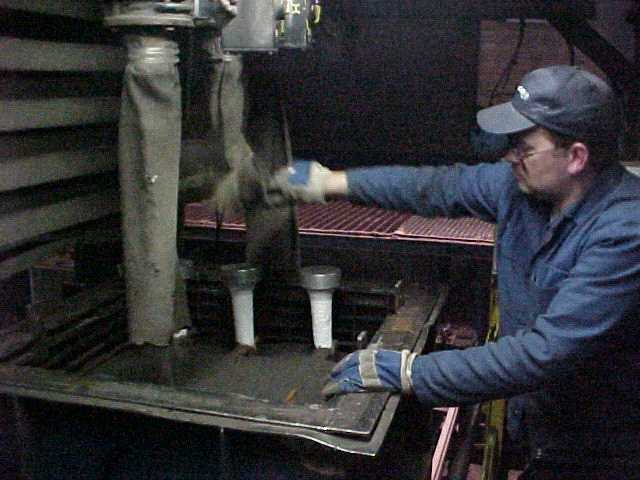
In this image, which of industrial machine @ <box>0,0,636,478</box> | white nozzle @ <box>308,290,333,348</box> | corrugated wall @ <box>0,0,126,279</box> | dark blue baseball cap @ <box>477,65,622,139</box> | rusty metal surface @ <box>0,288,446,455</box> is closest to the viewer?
rusty metal surface @ <box>0,288,446,455</box>

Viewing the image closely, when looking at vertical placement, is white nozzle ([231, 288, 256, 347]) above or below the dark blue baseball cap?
below

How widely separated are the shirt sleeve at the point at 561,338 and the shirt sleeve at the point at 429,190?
1.39 feet

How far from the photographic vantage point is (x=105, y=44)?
7.43 ft

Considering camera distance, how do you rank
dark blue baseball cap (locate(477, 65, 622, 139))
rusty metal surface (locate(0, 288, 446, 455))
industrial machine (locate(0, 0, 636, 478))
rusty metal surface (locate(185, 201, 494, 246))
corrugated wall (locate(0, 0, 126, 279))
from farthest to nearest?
rusty metal surface (locate(185, 201, 494, 246)) < corrugated wall (locate(0, 0, 126, 279)) < dark blue baseball cap (locate(477, 65, 622, 139)) < industrial machine (locate(0, 0, 636, 478)) < rusty metal surface (locate(0, 288, 446, 455))

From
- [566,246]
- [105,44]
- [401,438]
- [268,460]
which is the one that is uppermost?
[105,44]

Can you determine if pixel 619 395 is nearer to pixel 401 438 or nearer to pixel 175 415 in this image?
pixel 401 438

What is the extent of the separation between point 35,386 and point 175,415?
35 cm

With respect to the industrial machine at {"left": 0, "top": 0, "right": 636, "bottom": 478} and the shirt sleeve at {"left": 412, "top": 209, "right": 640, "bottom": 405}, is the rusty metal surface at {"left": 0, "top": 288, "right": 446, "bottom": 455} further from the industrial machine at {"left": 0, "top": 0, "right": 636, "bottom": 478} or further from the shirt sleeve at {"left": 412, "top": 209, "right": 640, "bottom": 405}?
the shirt sleeve at {"left": 412, "top": 209, "right": 640, "bottom": 405}

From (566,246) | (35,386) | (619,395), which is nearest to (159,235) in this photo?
(35,386)

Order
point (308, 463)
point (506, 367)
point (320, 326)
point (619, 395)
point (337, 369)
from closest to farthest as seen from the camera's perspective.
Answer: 1. point (308, 463)
2. point (506, 367)
3. point (337, 369)
4. point (619, 395)
5. point (320, 326)

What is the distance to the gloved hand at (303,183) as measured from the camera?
1981mm

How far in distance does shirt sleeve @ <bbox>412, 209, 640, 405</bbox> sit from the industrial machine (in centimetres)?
13

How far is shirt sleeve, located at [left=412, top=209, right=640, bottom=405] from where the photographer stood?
158cm

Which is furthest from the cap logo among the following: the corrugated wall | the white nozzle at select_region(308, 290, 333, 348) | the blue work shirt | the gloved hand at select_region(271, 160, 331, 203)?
the corrugated wall
